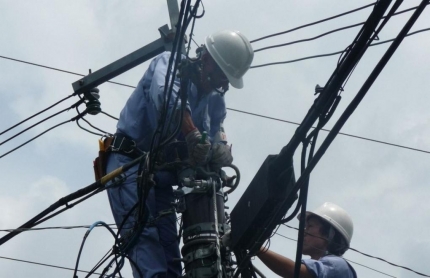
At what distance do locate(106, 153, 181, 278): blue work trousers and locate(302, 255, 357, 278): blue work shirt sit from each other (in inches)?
35.3

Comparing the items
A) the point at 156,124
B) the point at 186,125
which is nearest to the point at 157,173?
the point at 156,124

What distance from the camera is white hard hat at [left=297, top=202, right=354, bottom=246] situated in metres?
6.62

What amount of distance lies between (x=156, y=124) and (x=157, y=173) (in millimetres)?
385

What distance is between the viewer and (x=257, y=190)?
17.5ft

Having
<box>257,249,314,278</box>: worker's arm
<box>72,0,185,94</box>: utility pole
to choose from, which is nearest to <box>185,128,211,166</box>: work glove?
<box>257,249,314,278</box>: worker's arm

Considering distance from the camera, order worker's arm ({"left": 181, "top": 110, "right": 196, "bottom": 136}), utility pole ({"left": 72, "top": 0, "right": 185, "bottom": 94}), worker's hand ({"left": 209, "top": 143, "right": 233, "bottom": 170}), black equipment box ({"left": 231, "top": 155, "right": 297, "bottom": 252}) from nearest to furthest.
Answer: black equipment box ({"left": 231, "top": 155, "right": 297, "bottom": 252})
worker's arm ({"left": 181, "top": 110, "right": 196, "bottom": 136})
worker's hand ({"left": 209, "top": 143, "right": 233, "bottom": 170})
utility pole ({"left": 72, "top": 0, "right": 185, "bottom": 94})

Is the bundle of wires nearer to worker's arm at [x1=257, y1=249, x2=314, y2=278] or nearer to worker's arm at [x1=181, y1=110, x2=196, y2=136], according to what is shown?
worker's arm at [x1=181, y1=110, x2=196, y2=136]

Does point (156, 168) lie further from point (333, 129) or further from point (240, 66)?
point (333, 129)

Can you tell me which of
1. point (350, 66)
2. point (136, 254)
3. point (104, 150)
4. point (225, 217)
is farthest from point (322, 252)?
point (350, 66)

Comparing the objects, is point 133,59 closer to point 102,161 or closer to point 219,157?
point 102,161

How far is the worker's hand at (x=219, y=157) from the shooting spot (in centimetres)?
597

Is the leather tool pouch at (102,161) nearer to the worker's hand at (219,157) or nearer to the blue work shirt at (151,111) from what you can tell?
the blue work shirt at (151,111)

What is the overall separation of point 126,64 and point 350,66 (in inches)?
119

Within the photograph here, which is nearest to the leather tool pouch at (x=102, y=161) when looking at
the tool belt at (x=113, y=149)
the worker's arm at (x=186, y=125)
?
the tool belt at (x=113, y=149)
